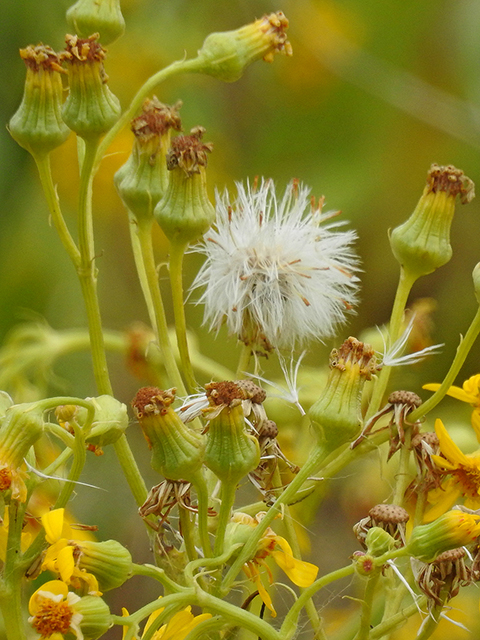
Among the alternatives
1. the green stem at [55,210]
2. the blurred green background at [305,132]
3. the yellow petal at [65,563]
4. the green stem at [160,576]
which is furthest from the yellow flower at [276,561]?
the blurred green background at [305,132]

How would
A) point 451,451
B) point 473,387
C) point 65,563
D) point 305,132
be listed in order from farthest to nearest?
point 305,132 < point 473,387 < point 451,451 < point 65,563

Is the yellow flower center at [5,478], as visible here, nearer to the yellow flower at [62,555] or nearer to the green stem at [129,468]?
the yellow flower at [62,555]

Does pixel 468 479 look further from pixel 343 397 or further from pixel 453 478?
pixel 343 397

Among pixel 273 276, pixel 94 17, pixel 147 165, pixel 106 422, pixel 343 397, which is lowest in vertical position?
pixel 106 422

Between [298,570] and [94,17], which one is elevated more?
[94,17]

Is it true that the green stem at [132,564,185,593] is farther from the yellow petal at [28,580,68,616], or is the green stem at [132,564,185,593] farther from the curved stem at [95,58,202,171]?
the curved stem at [95,58,202,171]

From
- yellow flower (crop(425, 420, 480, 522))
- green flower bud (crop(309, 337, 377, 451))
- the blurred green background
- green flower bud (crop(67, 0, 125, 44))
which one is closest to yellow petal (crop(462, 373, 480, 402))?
yellow flower (crop(425, 420, 480, 522))

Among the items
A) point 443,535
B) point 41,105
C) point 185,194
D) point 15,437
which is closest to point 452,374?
point 443,535
